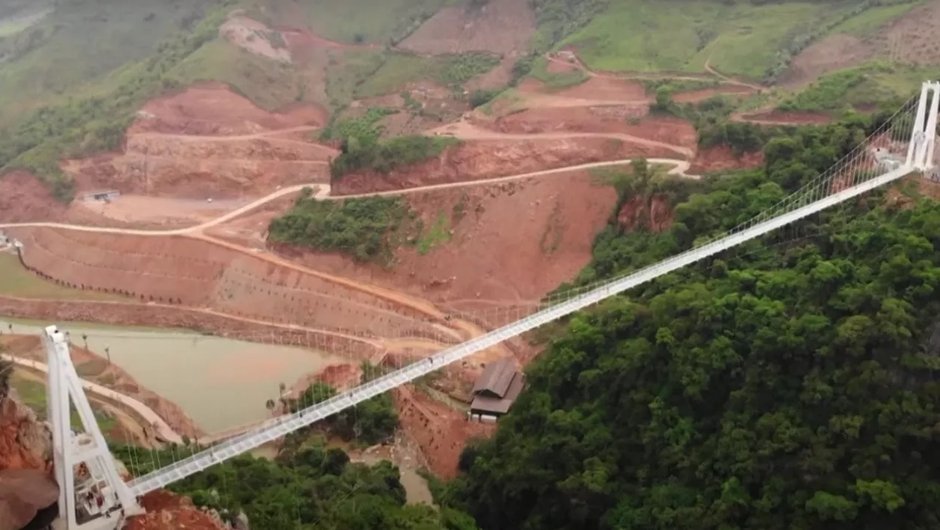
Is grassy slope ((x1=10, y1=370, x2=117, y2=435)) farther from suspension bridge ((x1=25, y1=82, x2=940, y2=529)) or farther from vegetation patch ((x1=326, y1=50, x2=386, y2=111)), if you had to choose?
vegetation patch ((x1=326, y1=50, x2=386, y2=111))

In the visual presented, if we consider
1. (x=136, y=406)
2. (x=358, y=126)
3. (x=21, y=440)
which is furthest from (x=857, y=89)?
(x=21, y=440)

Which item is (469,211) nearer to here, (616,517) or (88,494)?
(616,517)

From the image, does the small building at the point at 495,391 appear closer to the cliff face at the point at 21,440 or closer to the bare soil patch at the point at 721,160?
the bare soil patch at the point at 721,160

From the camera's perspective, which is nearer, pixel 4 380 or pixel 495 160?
pixel 4 380

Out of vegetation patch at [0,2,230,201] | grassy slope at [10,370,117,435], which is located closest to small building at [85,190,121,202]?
vegetation patch at [0,2,230,201]

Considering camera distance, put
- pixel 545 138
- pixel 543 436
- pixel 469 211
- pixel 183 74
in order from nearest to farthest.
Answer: pixel 543 436, pixel 469 211, pixel 545 138, pixel 183 74

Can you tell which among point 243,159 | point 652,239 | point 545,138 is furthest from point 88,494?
point 243,159

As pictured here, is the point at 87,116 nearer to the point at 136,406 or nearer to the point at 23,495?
the point at 136,406
